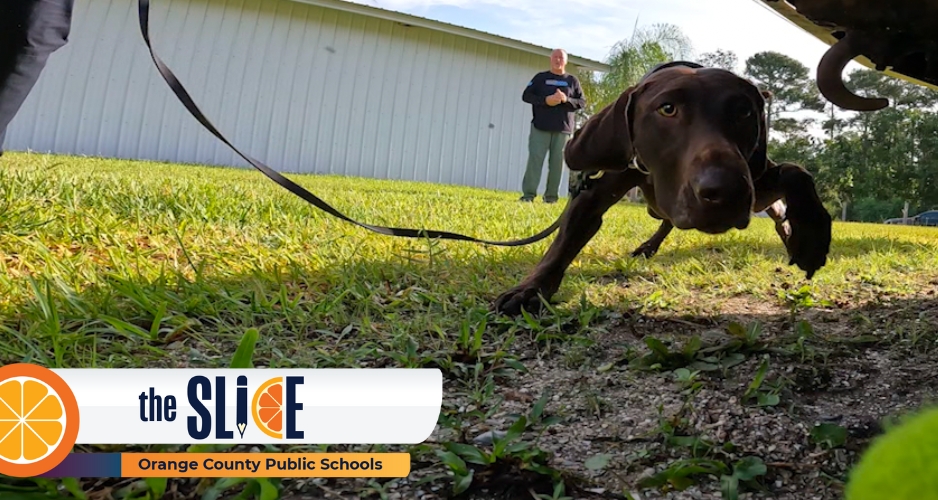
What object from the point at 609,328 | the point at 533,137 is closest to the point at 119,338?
the point at 609,328

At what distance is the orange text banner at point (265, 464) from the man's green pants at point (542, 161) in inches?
310

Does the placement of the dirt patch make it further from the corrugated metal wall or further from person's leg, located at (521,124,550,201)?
the corrugated metal wall

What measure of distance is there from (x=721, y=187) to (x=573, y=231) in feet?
2.57

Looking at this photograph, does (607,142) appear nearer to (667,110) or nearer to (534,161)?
(667,110)

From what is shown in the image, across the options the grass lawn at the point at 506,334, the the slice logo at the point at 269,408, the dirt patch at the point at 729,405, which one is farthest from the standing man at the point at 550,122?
the the slice logo at the point at 269,408

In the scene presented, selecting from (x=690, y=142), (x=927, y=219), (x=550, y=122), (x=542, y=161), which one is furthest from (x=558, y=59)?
(x=690, y=142)

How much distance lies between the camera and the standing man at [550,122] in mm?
9078

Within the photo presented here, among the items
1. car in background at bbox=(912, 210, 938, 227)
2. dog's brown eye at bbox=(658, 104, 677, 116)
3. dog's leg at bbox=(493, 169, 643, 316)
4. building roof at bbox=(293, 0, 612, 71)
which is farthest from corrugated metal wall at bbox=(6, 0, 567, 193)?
dog's brown eye at bbox=(658, 104, 677, 116)

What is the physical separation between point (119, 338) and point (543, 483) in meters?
1.33

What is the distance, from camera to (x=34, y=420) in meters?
1.32

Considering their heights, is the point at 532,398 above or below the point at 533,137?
below

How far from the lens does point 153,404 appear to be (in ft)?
4.53

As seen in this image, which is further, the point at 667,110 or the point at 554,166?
the point at 554,166

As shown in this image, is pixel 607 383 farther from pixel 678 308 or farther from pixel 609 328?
pixel 678 308
